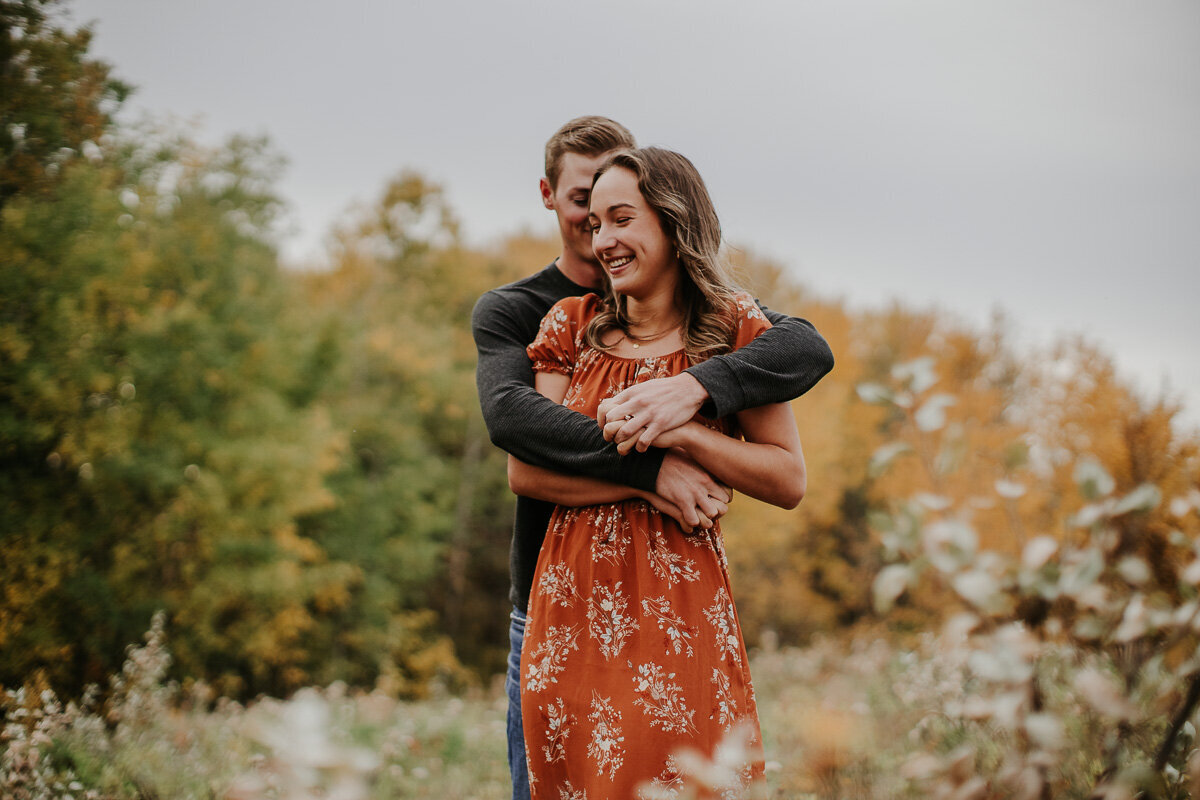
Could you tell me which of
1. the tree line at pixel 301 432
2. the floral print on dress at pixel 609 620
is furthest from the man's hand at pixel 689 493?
the tree line at pixel 301 432

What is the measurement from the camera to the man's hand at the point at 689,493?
191cm

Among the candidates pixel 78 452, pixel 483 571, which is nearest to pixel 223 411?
pixel 78 452

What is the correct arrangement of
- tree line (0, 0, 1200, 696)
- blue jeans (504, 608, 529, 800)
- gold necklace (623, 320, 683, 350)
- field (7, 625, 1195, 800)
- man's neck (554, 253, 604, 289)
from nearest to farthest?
gold necklace (623, 320, 683, 350), blue jeans (504, 608, 529, 800), man's neck (554, 253, 604, 289), field (7, 625, 1195, 800), tree line (0, 0, 1200, 696)

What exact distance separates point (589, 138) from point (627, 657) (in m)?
1.70

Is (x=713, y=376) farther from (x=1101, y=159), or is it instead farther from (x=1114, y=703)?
(x=1101, y=159)

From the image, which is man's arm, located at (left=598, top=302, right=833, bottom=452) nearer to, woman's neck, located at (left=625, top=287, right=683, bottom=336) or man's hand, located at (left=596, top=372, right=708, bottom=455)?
man's hand, located at (left=596, top=372, right=708, bottom=455)

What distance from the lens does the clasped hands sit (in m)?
1.87

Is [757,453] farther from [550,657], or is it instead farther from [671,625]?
[550,657]

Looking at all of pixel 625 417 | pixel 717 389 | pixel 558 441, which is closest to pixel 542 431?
pixel 558 441

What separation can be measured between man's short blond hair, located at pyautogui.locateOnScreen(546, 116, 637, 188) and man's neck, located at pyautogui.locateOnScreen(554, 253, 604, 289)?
30 cm

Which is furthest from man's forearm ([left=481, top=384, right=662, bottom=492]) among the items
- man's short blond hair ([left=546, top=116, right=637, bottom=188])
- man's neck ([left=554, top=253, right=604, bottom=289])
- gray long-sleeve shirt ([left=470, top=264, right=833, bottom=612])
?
man's short blond hair ([left=546, top=116, right=637, bottom=188])

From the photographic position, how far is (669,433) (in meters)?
1.92

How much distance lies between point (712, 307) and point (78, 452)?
921cm

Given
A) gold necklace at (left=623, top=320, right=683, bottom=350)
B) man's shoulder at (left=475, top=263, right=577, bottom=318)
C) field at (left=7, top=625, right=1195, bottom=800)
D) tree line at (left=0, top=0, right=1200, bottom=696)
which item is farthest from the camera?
tree line at (left=0, top=0, right=1200, bottom=696)
